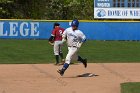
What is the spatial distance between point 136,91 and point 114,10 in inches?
1067

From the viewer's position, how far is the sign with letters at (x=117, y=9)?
3772 centimetres

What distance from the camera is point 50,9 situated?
159 feet

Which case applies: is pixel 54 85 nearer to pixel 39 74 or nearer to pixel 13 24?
pixel 39 74

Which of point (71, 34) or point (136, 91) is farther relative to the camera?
point (71, 34)

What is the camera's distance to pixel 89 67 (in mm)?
18141

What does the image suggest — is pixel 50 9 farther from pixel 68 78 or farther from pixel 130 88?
pixel 130 88

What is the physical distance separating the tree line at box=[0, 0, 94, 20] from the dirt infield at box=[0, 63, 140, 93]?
2779 cm

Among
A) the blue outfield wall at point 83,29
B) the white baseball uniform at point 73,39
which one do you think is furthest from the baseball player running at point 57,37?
the blue outfield wall at point 83,29

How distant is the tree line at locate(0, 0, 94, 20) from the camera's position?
151ft

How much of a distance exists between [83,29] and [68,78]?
21.8 m

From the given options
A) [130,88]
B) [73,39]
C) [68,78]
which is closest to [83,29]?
[73,39]

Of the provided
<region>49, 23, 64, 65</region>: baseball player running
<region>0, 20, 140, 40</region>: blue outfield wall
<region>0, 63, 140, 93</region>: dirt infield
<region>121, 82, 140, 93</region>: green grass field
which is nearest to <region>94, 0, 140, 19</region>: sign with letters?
<region>0, 20, 140, 40</region>: blue outfield wall

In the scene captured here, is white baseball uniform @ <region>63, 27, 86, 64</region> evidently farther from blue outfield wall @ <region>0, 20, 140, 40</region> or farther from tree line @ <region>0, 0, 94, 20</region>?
tree line @ <region>0, 0, 94, 20</region>

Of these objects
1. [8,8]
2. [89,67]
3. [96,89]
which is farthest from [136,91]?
[8,8]
